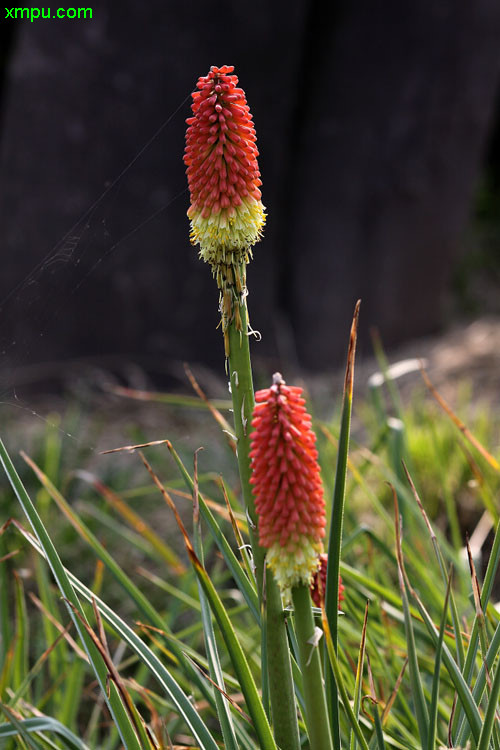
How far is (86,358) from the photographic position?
4391 millimetres

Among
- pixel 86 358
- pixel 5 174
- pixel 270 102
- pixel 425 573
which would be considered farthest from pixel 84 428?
pixel 425 573

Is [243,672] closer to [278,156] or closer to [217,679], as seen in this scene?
[217,679]

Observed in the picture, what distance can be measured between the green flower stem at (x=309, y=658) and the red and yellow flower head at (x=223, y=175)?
329mm

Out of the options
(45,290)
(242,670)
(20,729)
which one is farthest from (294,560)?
(45,290)

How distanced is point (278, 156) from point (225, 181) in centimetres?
377

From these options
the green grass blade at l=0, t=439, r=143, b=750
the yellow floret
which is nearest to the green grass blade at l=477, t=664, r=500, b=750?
the yellow floret

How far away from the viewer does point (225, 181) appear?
0.86 m

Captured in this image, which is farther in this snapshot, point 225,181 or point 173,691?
point 173,691

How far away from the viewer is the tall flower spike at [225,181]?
0.86 meters

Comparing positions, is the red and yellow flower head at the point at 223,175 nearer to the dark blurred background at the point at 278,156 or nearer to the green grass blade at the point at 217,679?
the green grass blade at the point at 217,679

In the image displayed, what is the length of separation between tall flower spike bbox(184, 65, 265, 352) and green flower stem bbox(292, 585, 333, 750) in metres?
0.29

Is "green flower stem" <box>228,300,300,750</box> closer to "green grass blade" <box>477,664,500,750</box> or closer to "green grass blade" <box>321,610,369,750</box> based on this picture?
"green grass blade" <box>321,610,369,750</box>

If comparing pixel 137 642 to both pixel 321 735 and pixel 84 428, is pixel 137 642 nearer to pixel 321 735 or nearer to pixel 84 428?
pixel 321 735

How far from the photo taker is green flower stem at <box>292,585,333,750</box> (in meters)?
0.80
